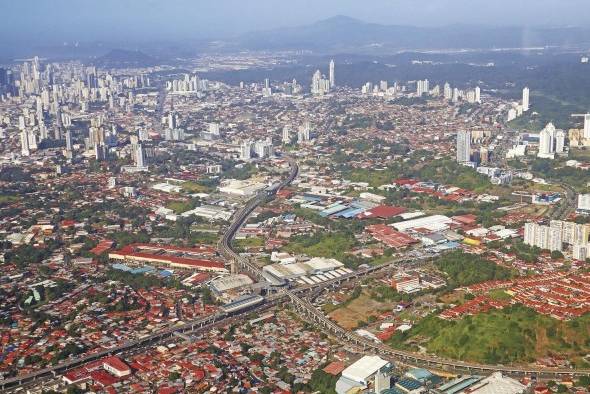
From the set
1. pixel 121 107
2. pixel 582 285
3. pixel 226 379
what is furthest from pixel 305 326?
pixel 121 107

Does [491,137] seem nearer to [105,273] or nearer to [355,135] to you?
[355,135]

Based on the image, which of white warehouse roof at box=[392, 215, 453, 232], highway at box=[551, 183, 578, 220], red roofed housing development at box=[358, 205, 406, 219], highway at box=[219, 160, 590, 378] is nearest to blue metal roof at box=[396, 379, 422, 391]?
Answer: highway at box=[219, 160, 590, 378]

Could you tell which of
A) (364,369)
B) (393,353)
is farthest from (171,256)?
(364,369)

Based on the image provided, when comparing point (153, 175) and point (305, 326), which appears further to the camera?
point (153, 175)

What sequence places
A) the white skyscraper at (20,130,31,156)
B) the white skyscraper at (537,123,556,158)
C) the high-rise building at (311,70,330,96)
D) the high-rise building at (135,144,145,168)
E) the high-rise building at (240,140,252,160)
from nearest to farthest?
1. the white skyscraper at (537,123,556,158)
2. the high-rise building at (135,144,145,168)
3. the high-rise building at (240,140,252,160)
4. the white skyscraper at (20,130,31,156)
5. the high-rise building at (311,70,330,96)

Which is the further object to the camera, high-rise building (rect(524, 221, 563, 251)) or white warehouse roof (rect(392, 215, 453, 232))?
white warehouse roof (rect(392, 215, 453, 232))

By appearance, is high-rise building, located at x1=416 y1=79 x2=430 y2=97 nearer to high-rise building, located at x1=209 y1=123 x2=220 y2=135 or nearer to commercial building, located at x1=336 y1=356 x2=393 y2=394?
high-rise building, located at x1=209 y1=123 x2=220 y2=135

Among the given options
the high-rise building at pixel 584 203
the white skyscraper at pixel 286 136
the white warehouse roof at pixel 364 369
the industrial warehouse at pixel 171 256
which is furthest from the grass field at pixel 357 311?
the white skyscraper at pixel 286 136

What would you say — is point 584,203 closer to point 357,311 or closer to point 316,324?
point 357,311
